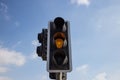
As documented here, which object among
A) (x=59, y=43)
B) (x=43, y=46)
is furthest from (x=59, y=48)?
(x=43, y=46)

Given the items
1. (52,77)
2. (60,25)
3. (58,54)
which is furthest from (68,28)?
(52,77)

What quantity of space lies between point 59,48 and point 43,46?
3.08 ft

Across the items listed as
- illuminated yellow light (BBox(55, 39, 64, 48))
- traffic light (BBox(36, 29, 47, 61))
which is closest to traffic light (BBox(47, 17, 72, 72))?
illuminated yellow light (BBox(55, 39, 64, 48))

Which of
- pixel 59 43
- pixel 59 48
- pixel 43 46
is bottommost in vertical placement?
pixel 59 48

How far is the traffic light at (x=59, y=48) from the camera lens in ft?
17.8

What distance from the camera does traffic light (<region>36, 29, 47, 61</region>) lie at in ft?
20.8

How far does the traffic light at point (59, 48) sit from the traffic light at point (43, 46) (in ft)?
2.28

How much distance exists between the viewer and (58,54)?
5.52 metres

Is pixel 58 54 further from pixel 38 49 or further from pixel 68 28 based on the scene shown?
pixel 38 49

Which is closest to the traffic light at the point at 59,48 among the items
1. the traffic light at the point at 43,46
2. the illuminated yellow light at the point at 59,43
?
the illuminated yellow light at the point at 59,43

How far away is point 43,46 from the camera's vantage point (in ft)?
20.9

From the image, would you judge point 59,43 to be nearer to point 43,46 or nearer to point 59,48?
point 59,48

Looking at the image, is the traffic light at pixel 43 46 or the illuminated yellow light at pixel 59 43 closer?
the illuminated yellow light at pixel 59 43

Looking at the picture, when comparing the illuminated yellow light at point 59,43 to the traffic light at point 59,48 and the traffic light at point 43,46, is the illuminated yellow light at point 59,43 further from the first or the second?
the traffic light at point 43,46
